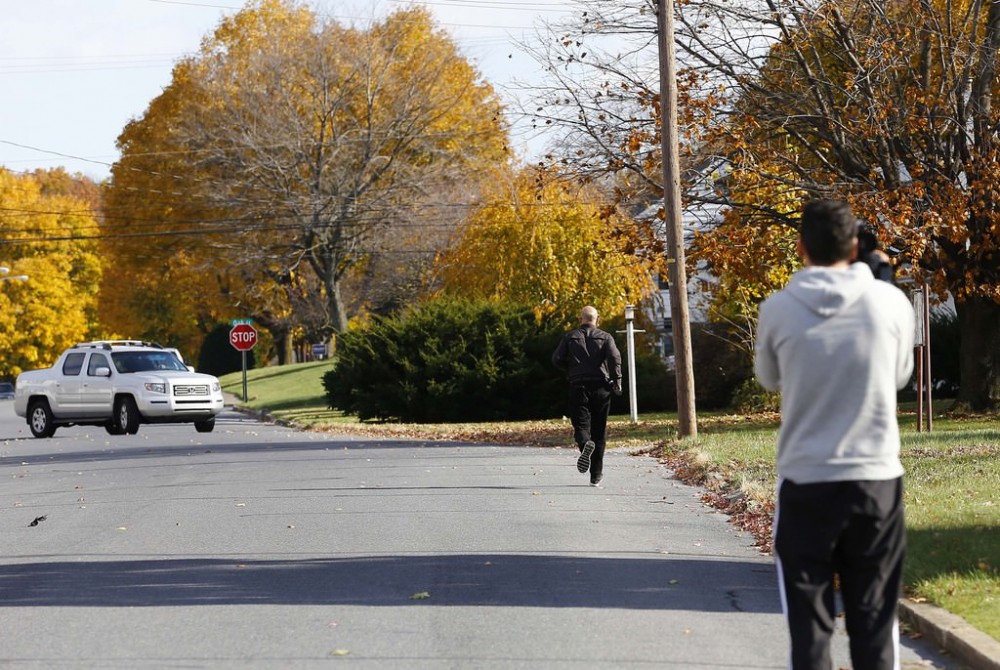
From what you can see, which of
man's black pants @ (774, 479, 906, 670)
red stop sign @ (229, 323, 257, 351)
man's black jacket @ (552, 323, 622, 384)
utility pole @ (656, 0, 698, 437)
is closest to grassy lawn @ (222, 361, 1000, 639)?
utility pole @ (656, 0, 698, 437)

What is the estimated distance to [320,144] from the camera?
1806 inches

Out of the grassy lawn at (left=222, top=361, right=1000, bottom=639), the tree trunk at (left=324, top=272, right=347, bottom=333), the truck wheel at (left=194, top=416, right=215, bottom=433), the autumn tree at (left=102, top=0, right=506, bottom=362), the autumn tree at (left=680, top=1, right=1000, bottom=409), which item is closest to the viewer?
the grassy lawn at (left=222, top=361, right=1000, bottom=639)

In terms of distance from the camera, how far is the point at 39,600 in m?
8.90

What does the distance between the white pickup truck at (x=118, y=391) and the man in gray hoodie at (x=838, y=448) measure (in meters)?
24.7

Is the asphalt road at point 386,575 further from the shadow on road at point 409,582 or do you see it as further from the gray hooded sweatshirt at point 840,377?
the gray hooded sweatshirt at point 840,377

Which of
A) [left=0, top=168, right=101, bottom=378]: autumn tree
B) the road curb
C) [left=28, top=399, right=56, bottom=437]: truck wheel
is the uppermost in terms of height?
[left=0, top=168, right=101, bottom=378]: autumn tree

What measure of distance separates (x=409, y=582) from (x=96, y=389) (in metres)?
21.3

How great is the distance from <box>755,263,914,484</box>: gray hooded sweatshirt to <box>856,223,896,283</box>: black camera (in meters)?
0.41

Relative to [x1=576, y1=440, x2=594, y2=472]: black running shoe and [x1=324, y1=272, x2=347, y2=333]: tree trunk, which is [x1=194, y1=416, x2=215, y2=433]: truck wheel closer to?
[x1=576, y1=440, x2=594, y2=472]: black running shoe

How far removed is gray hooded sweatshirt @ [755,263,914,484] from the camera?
4.80m

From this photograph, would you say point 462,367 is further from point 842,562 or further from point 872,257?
point 842,562

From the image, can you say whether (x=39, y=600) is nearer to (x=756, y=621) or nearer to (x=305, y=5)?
(x=756, y=621)

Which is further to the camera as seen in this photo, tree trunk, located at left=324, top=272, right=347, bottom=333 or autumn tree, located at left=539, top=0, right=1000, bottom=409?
tree trunk, located at left=324, top=272, right=347, bottom=333

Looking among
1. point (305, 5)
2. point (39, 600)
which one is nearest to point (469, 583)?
point (39, 600)
